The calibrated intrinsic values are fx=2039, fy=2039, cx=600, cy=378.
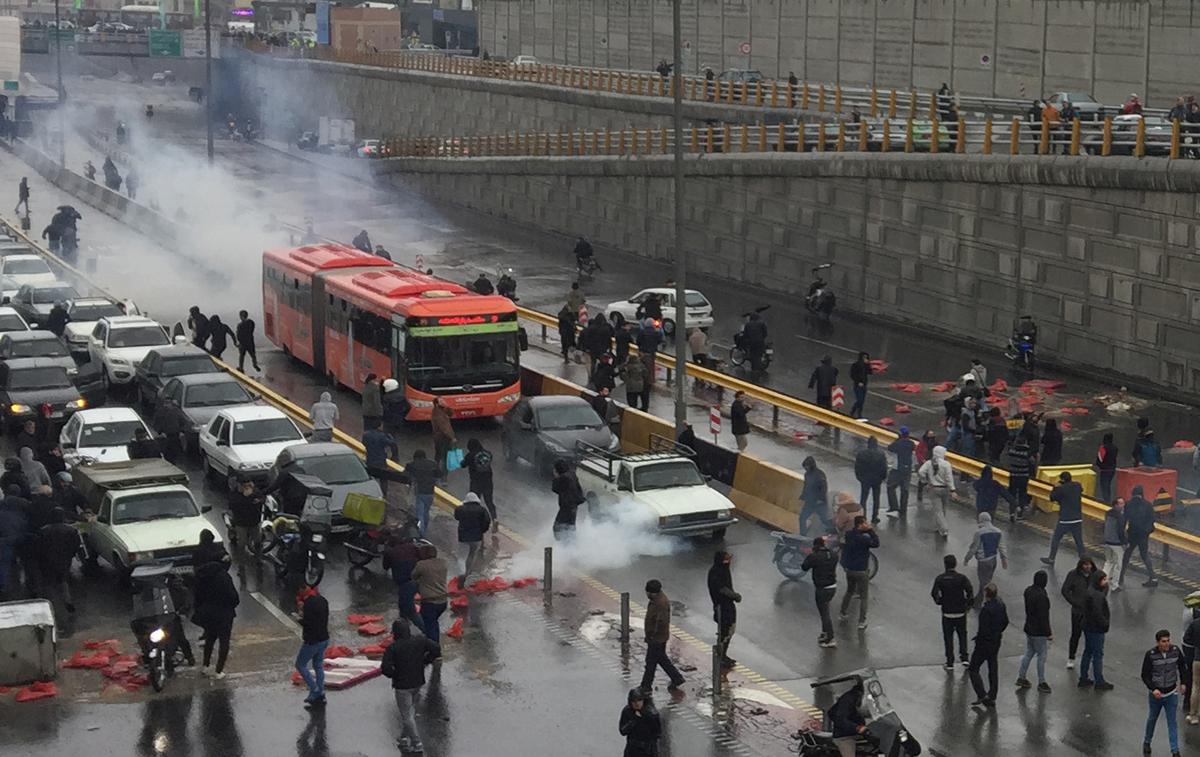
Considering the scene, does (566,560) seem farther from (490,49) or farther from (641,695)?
(490,49)

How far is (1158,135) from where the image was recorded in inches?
1565

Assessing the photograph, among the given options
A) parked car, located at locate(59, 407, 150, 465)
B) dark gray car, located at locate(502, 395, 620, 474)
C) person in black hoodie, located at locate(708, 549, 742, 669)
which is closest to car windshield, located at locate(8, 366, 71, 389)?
parked car, located at locate(59, 407, 150, 465)

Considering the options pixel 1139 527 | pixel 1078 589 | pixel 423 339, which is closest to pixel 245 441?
pixel 423 339

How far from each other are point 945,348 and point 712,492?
17712 mm

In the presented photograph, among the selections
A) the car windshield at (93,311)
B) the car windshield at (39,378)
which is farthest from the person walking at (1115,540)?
the car windshield at (93,311)

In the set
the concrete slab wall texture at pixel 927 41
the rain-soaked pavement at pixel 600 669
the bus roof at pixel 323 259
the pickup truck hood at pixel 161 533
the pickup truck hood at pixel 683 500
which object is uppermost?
the concrete slab wall texture at pixel 927 41

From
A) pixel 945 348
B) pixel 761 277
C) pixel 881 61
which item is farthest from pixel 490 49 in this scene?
pixel 945 348

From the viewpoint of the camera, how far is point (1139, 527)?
2627 centimetres

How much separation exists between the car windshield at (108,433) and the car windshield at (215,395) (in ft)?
8.16

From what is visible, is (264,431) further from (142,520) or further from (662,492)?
(662,492)

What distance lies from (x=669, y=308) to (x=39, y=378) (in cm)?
1625

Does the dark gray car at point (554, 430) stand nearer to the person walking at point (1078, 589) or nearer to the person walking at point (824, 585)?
the person walking at point (824, 585)

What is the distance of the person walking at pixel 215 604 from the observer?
2194 centimetres

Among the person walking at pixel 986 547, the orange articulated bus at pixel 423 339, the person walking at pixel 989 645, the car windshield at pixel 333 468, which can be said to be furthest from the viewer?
the orange articulated bus at pixel 423 339
